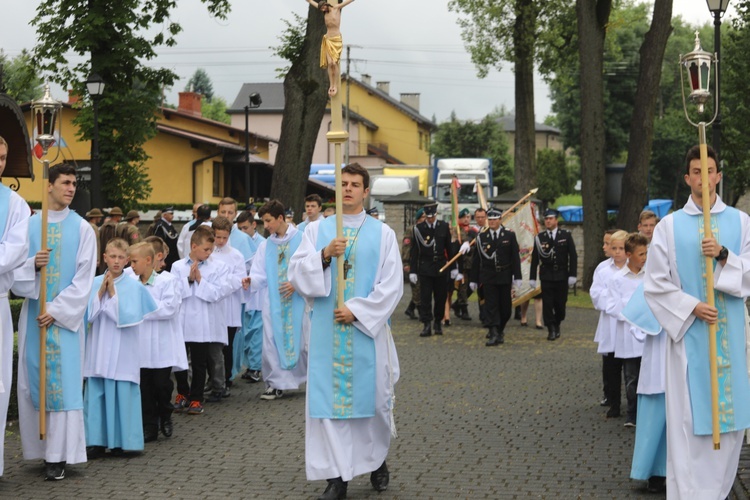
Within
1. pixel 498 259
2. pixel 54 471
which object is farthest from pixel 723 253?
pixel 498 259

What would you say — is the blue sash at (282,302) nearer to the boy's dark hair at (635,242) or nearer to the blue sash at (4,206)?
the boy's dark hair at (635,242)

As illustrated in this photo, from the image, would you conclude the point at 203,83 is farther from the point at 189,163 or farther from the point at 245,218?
the point at 245,218

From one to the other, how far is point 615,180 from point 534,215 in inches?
212

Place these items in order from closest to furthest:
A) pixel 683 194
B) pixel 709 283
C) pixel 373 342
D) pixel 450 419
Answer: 1. pixel 709 283
2. pixel 373 342
3. pixel 450 419
4. pixel 683 194

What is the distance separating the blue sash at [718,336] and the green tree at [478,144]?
76.5m

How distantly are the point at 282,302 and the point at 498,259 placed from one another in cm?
644

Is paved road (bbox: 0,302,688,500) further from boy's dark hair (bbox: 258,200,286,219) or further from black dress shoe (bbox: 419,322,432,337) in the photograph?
black dress shoe (bbox: 419,322,432,337)

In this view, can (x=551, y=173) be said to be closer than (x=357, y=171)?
No

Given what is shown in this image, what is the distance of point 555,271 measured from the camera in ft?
63.5

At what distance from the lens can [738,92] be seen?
31.9 metres

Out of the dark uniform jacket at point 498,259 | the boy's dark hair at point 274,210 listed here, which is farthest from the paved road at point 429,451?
the dark uniform jacket at point 498,259

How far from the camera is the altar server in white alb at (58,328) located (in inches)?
332

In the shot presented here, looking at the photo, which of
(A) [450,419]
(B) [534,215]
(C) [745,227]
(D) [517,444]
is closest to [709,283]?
(C) [745,227]

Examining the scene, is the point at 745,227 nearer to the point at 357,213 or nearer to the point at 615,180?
the point at 357,213
